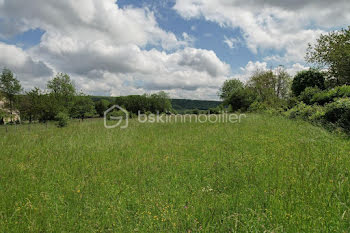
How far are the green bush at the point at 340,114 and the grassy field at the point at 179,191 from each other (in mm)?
3679

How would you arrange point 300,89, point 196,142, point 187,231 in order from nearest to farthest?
1. point 187,231
2. point 196,142
3. point 300,89

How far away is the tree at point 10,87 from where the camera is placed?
108 ft

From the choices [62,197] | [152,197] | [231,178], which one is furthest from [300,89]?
[62,197]

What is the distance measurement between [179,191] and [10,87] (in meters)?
45.7

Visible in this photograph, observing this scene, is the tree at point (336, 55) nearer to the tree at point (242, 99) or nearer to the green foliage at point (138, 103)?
the tree at point (242, 99)

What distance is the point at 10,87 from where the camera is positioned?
110ft

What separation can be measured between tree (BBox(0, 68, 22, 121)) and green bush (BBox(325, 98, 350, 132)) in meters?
48.5

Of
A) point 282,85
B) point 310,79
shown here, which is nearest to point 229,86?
point 282,85

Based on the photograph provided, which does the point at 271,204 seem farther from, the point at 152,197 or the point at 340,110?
the point at 340,110

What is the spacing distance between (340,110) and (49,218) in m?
12.7

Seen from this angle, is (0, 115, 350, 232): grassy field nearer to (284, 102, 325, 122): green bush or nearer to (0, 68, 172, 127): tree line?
(284, 102, 325, 122): green bush

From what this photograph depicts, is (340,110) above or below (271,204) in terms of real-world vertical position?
above

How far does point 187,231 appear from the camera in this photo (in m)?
2.31

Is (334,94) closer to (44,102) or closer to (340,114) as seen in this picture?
(340,114)
